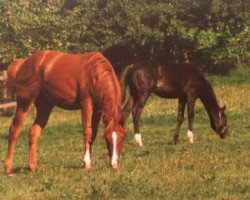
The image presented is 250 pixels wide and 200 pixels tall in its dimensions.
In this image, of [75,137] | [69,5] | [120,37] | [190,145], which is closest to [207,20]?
[120,37]

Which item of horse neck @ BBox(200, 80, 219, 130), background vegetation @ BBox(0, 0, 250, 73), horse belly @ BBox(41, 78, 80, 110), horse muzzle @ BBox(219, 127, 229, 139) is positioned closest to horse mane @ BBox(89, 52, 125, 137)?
horse belly @ BBox(41, 78, 80, 110)

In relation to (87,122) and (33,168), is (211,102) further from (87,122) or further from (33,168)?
(33,168)

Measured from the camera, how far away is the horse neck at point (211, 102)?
731 inches

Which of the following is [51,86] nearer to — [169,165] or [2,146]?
[169,165]

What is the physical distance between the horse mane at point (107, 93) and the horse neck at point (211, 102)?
6849 mm

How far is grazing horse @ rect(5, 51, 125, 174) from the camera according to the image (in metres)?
11.8

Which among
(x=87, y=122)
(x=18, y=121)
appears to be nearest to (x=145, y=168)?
(x=87, y=122)

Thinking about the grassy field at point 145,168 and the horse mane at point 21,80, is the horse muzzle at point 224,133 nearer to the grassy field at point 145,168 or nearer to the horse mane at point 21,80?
the grassy field at point 145,168

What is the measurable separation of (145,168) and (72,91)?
2.09 metres

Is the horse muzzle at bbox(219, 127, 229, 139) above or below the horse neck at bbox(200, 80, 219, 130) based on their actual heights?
below

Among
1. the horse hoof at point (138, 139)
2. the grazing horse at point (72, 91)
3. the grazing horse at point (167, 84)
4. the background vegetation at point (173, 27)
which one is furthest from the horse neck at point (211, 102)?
the background vegetation at point (173, 27)

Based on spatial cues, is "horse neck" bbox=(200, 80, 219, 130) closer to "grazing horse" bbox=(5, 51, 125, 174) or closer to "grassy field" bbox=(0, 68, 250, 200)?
"grassy field" bbox=(0, 68, 250, 200)

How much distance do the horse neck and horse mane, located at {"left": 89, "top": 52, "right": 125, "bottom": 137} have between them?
6849mm

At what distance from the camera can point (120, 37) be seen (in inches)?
1556
